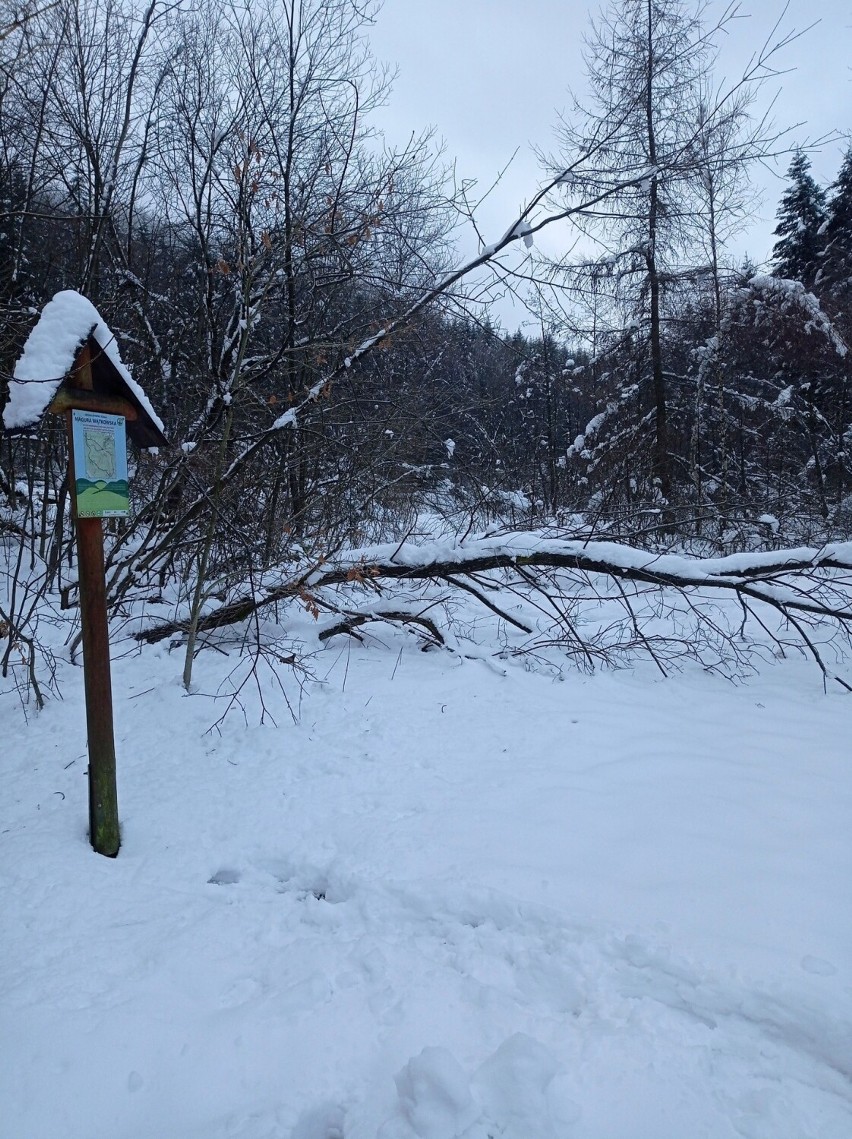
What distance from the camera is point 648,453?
38.2ft

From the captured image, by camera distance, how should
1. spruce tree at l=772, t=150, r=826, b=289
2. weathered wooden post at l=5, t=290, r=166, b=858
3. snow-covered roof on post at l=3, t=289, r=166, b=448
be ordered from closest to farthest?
snow-covered roof on post at l=3, t=289, r=166, b=448, weathered wooden post at l=5, t=290, r=166, b=858, spruce tree at l=772, t=150, r=826, b=289

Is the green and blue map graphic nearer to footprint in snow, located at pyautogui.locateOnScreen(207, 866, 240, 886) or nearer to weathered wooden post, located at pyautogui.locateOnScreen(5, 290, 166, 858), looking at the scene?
weathered wooden post, located at pyautogui.locateOnScreen(5, 290, 166, 858)

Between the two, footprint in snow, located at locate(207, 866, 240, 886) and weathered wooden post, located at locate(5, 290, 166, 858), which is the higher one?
weathered wooden post, located at locate(5, 290, 166, 858)

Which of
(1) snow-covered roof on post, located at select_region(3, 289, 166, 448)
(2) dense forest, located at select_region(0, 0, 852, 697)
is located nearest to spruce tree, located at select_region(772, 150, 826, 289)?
(2) dense forest, located at select_region(0, 0, 852, 697)

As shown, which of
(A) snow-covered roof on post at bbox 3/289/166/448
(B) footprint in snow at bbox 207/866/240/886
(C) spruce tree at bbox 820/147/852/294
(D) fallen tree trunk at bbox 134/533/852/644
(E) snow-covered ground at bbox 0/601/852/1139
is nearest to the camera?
(E) snow-covered ground at bbox 0/601/852/1139

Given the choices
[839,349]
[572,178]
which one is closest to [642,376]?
[839,349]

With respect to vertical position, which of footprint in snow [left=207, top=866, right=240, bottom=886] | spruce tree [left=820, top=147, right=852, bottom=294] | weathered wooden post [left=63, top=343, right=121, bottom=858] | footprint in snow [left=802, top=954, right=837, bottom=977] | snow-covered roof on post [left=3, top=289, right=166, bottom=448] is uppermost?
spruce tree [left=820, top=147, right=852, bottom=294]

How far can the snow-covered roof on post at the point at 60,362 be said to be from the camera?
Result: 8.15 feet

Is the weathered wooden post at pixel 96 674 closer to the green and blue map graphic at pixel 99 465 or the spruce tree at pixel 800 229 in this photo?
the green and blue map graphic at pixel 99 465

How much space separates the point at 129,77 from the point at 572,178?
573cm

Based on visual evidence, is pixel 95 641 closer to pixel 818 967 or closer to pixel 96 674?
pixel 96 674

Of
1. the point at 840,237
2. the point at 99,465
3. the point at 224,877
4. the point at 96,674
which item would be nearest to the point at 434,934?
the point at 224,877

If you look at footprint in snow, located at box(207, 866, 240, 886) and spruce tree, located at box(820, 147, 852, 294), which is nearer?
footprint in snow, located at box(207, 866, 240, 886)

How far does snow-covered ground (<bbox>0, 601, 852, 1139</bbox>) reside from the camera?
69.4 inches
